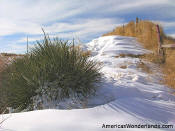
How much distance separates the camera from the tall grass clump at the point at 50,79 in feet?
12.1

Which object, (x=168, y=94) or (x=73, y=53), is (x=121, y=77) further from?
(x=73, y=53)

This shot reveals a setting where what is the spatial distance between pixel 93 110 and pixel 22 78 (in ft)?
6.20

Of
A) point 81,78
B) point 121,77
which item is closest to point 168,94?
point 121,77

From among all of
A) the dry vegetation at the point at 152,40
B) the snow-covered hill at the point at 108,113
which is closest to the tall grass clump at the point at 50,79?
the snow-covered hill at the point at 108,113

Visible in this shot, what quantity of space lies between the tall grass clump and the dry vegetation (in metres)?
2.38

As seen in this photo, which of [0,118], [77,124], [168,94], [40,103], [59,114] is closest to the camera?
[77,124]

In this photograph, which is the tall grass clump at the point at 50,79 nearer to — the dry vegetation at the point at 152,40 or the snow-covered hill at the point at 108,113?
the snow-covered hill at the point at 108,113

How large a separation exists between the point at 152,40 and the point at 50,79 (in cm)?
772

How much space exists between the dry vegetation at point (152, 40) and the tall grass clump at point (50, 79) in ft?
7.80

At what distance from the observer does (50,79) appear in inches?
147

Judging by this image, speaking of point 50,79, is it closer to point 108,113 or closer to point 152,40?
point 108,113

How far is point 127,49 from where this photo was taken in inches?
365

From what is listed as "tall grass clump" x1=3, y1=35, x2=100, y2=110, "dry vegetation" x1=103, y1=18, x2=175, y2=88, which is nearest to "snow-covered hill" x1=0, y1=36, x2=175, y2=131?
"tall grass clump" x1=3, y1=35, x2=100, y2=110

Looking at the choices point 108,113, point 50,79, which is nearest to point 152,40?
point 50,79
